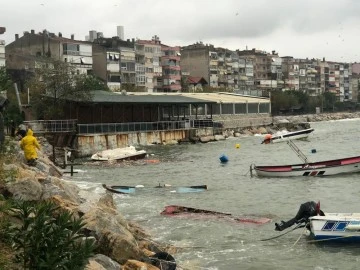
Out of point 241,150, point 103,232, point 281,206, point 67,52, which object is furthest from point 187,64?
point 103,232

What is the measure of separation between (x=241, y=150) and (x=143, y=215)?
114 ft

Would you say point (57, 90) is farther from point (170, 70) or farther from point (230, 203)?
point (170, 70)

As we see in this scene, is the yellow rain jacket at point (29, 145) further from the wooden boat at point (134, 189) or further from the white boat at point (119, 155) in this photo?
the white boat at point (119, 155)

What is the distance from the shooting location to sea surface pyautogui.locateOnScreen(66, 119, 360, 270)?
15.3 metres

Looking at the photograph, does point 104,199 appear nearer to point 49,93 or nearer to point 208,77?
point 49,93

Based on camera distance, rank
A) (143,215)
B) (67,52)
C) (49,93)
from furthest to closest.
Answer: (67,52), (49,93), (143,215)

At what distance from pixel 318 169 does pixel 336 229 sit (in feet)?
55.9

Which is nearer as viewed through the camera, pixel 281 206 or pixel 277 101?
pixel 281 206

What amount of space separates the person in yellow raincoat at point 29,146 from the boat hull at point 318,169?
17.5m

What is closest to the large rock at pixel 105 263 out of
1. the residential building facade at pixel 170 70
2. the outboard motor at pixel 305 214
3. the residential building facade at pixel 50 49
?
the outboard motor at pixel 305 214

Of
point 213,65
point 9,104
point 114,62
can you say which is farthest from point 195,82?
point 9,104

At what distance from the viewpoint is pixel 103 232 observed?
1123cm

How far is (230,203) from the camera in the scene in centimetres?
2495

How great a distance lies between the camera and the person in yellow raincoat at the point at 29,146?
19.2 m
